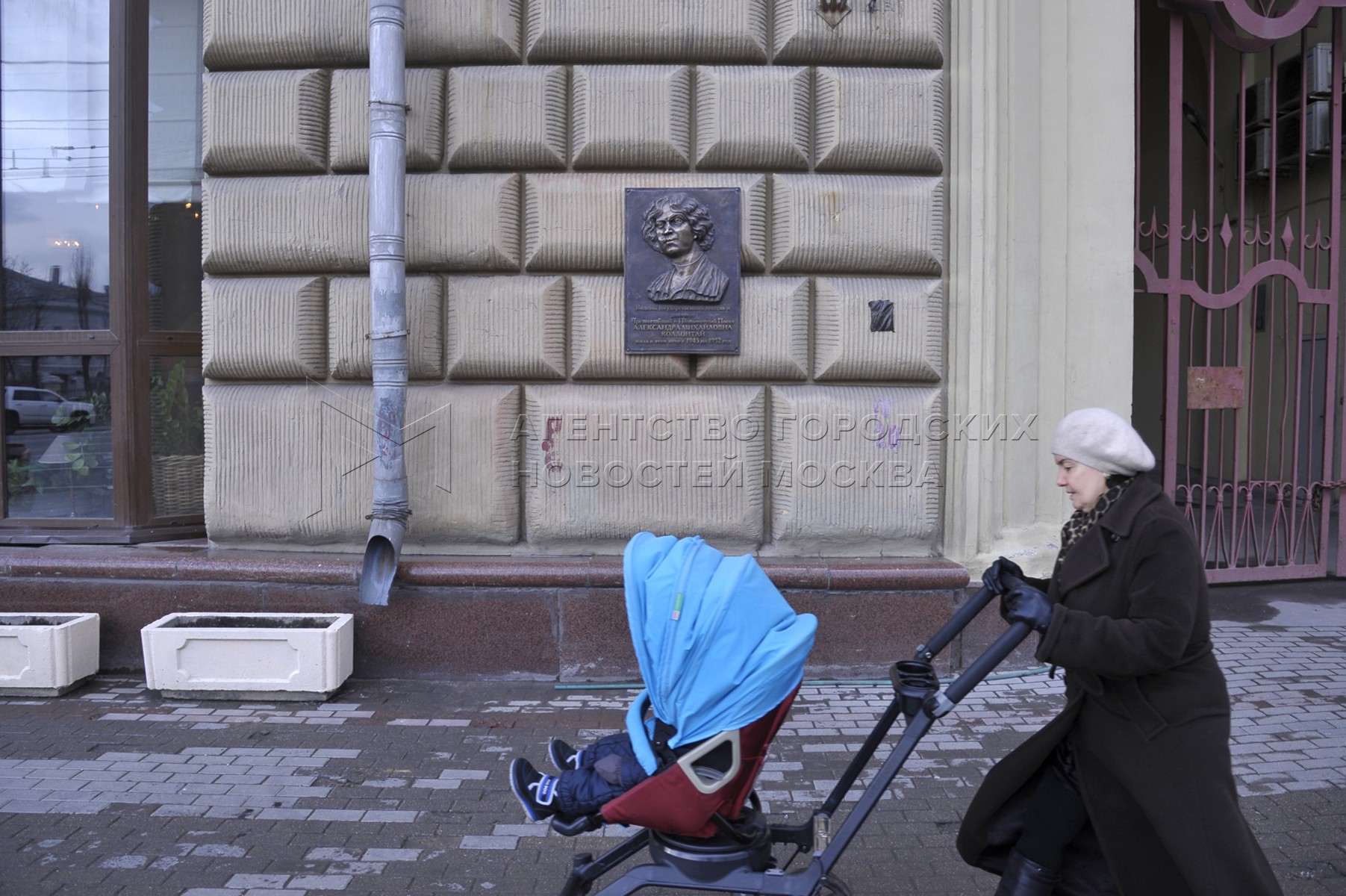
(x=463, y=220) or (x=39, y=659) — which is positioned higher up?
(x=463, y=220)

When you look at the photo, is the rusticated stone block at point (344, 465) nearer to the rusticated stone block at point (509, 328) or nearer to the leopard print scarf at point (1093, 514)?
the rusticated stone block at point (509, 328)

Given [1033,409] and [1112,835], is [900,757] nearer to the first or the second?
[1112,835]

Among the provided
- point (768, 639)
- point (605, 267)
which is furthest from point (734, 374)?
point (768, 639)

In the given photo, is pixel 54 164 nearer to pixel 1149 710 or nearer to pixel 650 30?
pixel 650 30

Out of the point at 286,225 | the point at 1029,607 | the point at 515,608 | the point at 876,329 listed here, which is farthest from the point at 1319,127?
the point at 286,225

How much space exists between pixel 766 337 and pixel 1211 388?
3670 millimetres

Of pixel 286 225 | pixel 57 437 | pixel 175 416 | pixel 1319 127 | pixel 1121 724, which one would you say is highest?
pixel 1319 127

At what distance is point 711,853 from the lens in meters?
2.68

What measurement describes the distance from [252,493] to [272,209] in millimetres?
1737

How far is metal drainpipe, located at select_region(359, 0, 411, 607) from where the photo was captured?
224 inches

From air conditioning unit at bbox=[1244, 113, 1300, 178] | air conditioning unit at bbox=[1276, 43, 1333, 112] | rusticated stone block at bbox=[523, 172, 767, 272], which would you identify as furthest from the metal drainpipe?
air conditioning unit at bbox=[1244, 113, 1300, 178]

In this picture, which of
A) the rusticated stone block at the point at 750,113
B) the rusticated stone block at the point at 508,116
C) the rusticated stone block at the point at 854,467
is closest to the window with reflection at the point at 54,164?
the rusticated stone block at the point at 508,116

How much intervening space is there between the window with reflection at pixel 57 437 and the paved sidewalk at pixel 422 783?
4.95 feet

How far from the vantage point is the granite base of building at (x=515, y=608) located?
5.78 meters
